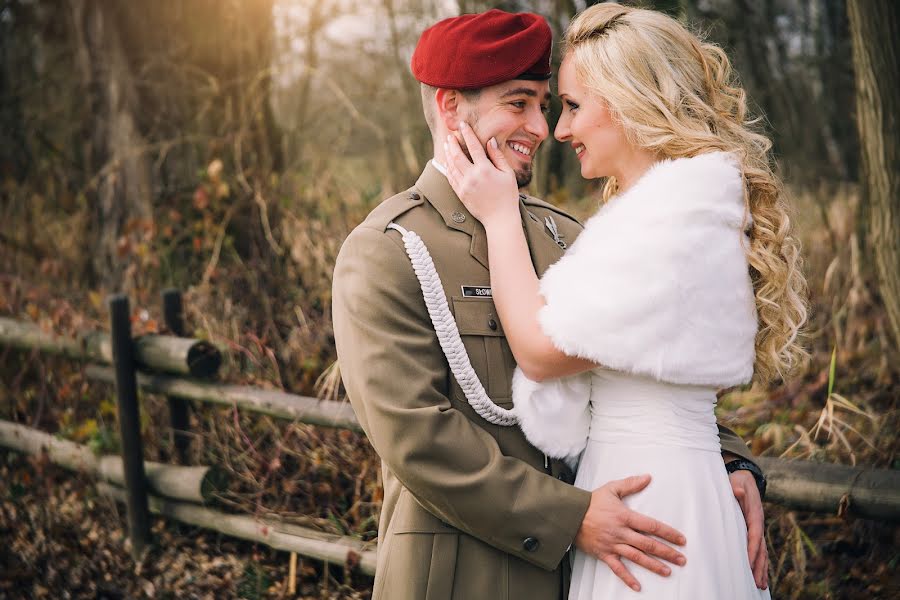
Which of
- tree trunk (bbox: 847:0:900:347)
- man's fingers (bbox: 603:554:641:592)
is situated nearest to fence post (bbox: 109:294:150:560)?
man's fingers (bbox: 603:554:641:592)

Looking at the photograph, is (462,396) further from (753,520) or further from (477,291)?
(753,520)

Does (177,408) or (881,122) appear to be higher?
(881,122)

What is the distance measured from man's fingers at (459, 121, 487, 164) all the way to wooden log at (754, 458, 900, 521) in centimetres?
161

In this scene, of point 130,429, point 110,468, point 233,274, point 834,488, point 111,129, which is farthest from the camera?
point 111,129

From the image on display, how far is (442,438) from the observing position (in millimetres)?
1794

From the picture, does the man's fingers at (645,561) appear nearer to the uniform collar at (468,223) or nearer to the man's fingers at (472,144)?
the uniform collar at (468,223)

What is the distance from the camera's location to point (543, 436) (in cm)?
193

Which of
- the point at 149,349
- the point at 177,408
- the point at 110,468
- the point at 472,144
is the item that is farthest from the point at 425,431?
the point at 110,468

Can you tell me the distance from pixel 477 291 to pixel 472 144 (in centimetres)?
39

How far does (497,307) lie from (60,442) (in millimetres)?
3898

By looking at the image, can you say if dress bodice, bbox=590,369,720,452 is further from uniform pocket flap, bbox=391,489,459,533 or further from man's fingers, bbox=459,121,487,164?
man's fingers, bbox=459,121,487,164

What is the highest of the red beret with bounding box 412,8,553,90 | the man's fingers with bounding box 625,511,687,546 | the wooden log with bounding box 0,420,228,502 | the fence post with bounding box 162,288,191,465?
the red beret with bounding box 412,8,553,90

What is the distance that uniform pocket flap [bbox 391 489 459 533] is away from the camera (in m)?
1.95

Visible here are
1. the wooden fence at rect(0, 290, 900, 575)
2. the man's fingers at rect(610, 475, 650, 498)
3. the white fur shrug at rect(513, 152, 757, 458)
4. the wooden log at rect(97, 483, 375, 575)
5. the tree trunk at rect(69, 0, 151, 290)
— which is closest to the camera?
the white fur shrug at rect(513, 152, 757, 458)
